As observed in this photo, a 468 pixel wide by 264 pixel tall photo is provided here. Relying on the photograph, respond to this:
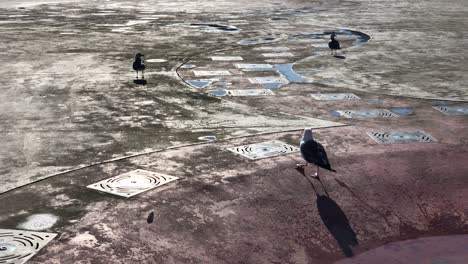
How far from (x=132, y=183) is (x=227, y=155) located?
2.76 m

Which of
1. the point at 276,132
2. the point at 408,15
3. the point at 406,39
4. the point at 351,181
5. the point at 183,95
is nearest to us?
the point at 351,181

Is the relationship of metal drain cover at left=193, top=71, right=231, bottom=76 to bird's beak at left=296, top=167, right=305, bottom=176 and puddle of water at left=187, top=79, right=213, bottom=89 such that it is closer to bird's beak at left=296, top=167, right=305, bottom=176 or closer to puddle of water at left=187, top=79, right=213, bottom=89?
puddle of water at left=187, top=79, right=213, bottom=89

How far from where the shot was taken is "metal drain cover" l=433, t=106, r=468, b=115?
16.5 m

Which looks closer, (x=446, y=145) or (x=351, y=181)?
(x=351, y=181)

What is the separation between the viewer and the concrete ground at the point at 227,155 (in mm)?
9070

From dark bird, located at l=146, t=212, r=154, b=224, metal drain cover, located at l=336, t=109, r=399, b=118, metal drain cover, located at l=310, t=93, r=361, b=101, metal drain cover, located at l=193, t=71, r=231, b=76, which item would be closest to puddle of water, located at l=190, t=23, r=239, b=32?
metal drain cover, located at l=193, t=71, r=231, b=76

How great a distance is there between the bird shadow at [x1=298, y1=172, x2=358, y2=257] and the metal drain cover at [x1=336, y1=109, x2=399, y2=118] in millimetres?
5979

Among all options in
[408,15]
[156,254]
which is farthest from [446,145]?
[408,15]

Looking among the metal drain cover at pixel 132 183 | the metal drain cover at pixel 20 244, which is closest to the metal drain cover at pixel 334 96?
the metal drain cover at pixel 132 183

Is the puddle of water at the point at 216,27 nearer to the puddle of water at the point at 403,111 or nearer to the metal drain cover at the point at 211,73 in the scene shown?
the metal drain cover at the point at 211,73

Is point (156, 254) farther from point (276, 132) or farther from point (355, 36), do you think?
point (355, 36)

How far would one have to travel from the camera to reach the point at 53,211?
988cm

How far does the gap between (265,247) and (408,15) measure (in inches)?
1579

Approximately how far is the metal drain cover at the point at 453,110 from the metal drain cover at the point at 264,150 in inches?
248
